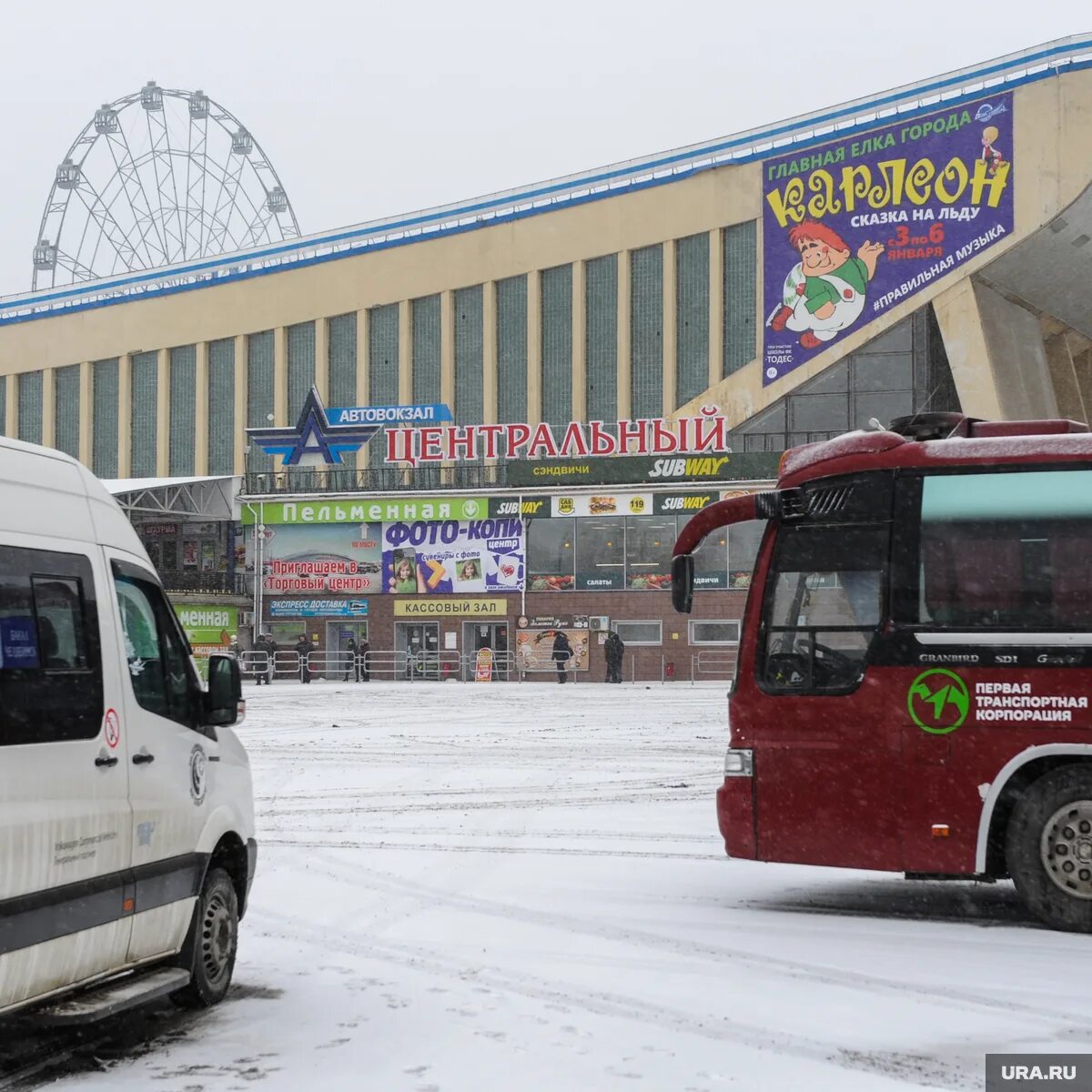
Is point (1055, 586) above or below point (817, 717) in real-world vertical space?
above

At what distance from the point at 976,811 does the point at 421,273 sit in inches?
2016

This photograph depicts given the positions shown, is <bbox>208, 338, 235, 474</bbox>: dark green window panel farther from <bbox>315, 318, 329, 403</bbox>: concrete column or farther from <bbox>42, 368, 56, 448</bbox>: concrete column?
Result: <bbox>42, 368, 56, 448</bbox>: concrete column

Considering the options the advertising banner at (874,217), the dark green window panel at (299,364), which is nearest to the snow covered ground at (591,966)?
the advertising banner at (874,217)

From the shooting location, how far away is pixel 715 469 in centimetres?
4994

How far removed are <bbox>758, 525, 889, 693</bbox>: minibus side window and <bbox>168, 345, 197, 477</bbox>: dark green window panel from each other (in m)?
54.8

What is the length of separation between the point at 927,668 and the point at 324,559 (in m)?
45.0

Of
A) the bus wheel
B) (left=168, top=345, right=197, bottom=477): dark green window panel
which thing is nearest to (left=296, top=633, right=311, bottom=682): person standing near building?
(left=168, top=345, right=197, bottom=477): dark green window panel

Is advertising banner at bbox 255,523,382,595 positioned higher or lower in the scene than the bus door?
higher

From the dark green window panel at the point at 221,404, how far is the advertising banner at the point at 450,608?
13.5 metres

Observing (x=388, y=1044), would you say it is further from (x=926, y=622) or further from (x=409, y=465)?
(x=409, y=465)

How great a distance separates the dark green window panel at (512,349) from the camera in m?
57.0

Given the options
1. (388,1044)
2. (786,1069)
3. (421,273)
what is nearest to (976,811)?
(786,1069)

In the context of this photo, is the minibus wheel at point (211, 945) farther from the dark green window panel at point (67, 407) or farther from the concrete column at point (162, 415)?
the dark green window panel at point (67, 407)

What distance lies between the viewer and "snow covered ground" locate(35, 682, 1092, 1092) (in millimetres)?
5684
